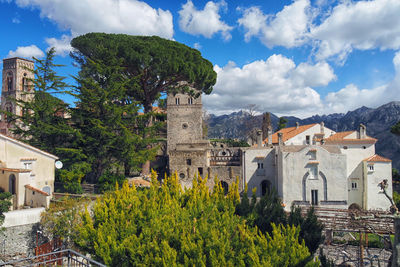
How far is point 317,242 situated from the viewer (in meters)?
13.4

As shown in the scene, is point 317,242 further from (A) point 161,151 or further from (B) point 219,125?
(B) point 219,125

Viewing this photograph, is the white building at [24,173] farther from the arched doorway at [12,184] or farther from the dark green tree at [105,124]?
the dark green tree at [105,124]

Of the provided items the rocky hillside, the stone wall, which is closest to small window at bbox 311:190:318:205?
the stone wall

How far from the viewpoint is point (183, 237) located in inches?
428

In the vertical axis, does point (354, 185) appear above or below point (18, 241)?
above

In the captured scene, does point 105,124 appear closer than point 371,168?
Yes

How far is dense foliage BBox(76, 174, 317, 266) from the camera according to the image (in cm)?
1018

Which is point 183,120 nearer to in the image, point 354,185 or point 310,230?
point 354,185

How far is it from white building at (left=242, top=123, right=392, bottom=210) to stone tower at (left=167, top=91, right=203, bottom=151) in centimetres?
1090

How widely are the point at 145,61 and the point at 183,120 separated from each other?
12645 millimetres

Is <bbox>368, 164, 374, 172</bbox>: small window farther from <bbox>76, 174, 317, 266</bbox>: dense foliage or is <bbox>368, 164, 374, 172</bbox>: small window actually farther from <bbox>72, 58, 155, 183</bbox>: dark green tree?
<bbox>72, 58, 155, 183</bbox>: dark green tree

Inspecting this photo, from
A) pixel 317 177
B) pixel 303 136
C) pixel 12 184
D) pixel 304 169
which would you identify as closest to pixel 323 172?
pixel 317 177

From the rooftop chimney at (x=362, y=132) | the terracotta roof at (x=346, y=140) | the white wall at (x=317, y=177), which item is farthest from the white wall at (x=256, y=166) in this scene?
the rooftop chimney at (x=362, y=132)

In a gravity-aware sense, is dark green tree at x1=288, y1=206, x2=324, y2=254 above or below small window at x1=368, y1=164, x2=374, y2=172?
below
